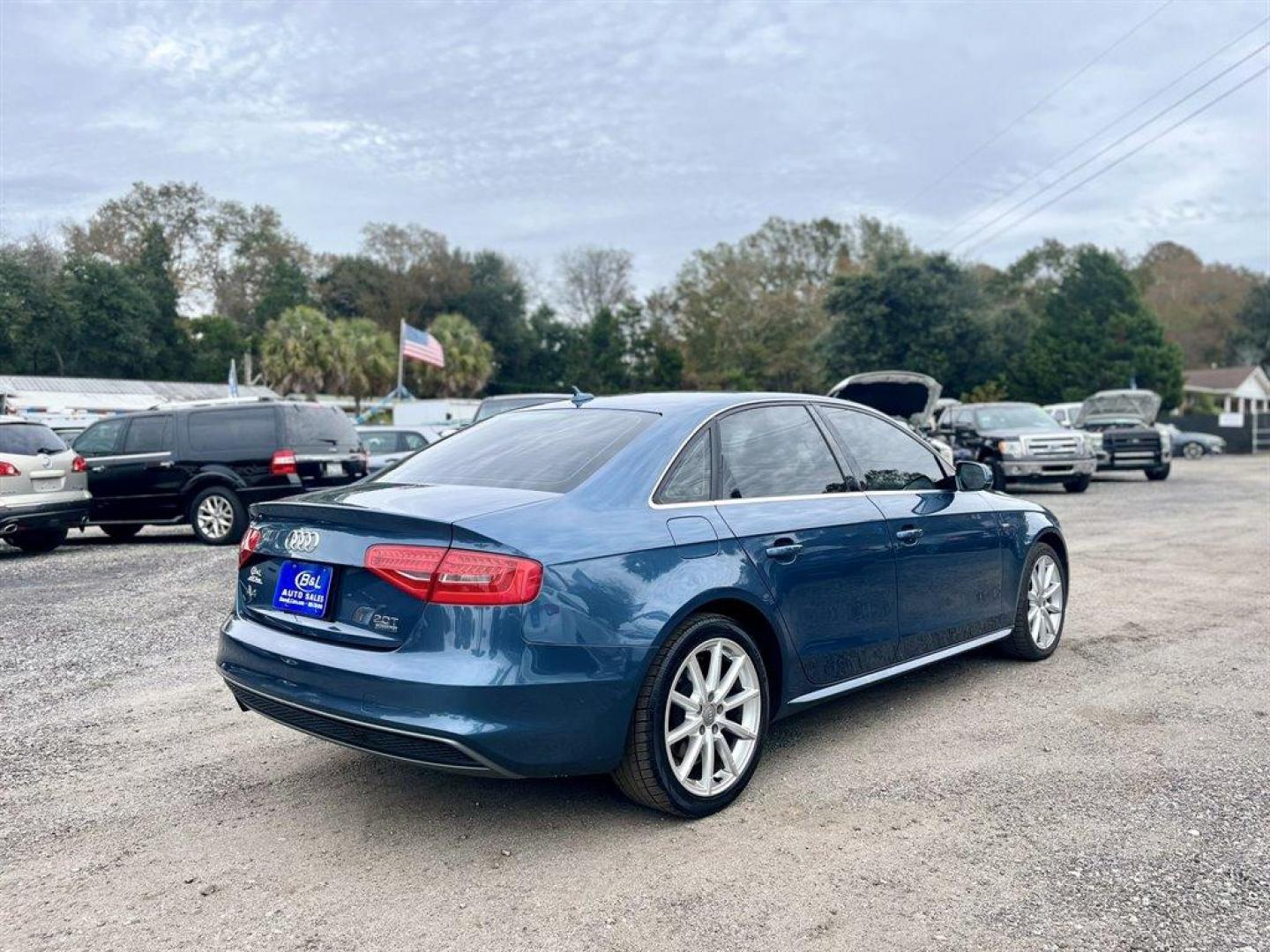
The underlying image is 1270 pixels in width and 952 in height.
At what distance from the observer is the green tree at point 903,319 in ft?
149

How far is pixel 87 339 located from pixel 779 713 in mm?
54800

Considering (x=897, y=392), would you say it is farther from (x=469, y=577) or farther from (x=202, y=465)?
(x=469, y=577)

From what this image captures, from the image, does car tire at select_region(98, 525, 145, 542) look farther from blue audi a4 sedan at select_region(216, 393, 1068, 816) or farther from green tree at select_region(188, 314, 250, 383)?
green tree at select_region(188, 314, 250, 383)

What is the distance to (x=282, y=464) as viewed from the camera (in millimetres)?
12188

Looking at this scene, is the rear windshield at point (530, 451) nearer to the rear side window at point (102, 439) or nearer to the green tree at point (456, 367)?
the rear side window at point (102, 439)

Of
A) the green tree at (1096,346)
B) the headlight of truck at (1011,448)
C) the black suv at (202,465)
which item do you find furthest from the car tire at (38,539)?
the green tree at (1096,346)

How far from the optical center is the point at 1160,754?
14.0 ft

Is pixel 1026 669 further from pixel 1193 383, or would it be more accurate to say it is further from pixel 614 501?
pixel 1193 383

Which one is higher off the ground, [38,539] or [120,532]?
[38,539]

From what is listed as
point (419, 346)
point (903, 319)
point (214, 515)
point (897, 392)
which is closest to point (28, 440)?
point (214, 515)

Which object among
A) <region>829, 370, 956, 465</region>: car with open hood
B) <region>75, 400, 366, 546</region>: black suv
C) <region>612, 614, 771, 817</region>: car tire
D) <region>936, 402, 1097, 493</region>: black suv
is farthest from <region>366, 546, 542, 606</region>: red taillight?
<region>936, 402, 1097, 493</region>: black suv

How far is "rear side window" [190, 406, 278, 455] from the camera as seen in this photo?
12.3m

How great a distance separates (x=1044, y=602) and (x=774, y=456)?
251 centimetres

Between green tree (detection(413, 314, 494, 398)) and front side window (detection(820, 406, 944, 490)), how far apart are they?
48.9m
